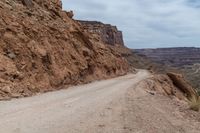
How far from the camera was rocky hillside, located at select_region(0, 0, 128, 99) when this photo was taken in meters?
22.0

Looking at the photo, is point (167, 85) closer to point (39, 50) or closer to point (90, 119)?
point (39, 50)

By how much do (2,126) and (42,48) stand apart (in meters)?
16.8

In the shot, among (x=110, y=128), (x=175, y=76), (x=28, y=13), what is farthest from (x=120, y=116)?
(x=175, y=76)

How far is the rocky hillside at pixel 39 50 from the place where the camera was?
21984 mm

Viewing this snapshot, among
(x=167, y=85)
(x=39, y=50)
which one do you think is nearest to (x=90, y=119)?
(x=39, y=50)

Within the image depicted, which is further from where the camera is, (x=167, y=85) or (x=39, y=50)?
(x=167, y=85)

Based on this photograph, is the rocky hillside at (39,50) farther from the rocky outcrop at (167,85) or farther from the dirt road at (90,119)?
the rocky outcrop at (167,85)

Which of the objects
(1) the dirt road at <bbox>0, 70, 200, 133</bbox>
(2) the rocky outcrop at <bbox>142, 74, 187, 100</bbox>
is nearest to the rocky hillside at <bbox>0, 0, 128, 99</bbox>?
(1) the dirt road at <bbox>0, 70, 200, 133</bbox>

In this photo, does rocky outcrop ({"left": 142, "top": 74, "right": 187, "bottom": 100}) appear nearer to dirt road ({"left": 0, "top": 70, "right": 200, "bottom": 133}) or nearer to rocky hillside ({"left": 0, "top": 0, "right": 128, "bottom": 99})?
rocky hillside ({"left": 0, "top": 0, "right": 128, "bottom": 99})

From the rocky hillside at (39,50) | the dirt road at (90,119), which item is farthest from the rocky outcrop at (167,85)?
the dirt road at (90,119)

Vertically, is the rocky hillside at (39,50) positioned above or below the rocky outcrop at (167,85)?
above

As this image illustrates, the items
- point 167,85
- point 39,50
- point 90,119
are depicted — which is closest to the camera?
point 90,119

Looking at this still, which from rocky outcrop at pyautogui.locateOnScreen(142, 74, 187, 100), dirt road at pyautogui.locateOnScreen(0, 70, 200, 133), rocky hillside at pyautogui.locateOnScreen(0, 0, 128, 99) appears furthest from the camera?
rocky outcrop at pyautogui.locateOnScreen(142, 74, 187, 100)

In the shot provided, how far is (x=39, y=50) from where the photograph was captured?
2614cm
